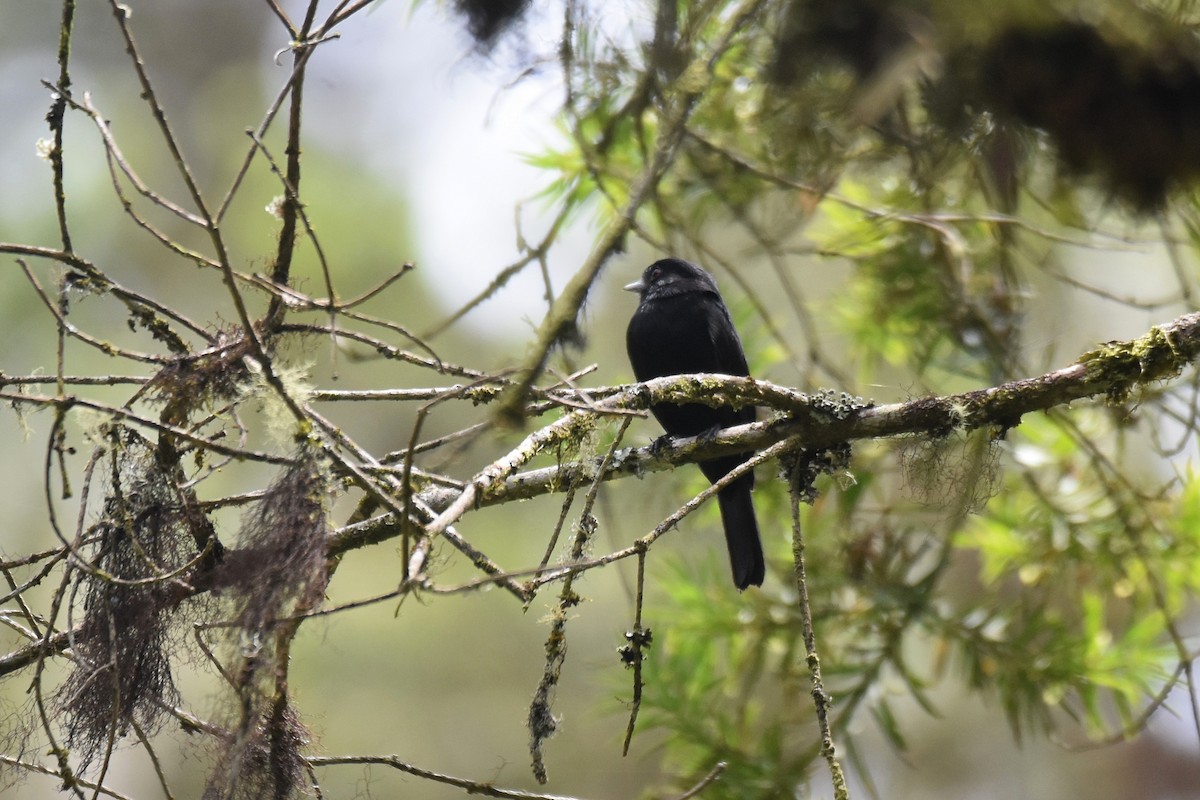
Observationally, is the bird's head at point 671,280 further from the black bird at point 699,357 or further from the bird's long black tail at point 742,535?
the bird's long black tail at point 742,535

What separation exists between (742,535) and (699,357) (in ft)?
2.53

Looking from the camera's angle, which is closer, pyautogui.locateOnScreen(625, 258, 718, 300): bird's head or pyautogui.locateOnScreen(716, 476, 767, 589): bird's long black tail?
pyautogui.locateOnScreen(716, 476, 767, 589): bird's long black tail

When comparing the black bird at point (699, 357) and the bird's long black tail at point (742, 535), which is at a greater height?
the black bird at point (699, 357)

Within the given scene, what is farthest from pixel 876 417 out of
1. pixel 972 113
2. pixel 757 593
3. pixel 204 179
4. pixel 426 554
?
pixel 204 179

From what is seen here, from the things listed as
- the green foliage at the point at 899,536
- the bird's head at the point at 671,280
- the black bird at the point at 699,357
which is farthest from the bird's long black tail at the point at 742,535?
the bird's head at the point at 671,280

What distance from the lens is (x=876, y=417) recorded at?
245 centimetres

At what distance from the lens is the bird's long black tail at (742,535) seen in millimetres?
4145

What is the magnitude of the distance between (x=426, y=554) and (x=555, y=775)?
318 inches

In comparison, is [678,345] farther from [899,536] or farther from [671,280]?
[899,536]

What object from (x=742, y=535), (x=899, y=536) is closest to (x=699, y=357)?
(x=742, y=535)

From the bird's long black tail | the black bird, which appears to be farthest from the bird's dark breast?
the bird's long black tail

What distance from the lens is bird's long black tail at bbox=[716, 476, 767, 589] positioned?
414 centimetres

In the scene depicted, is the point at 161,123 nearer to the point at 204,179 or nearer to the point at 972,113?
the point at 972,113

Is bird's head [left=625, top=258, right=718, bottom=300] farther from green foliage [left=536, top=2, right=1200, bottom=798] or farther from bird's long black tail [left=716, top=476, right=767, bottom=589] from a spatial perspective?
bird's long black tail [left=716, top=476, right=767, bottom=589]
